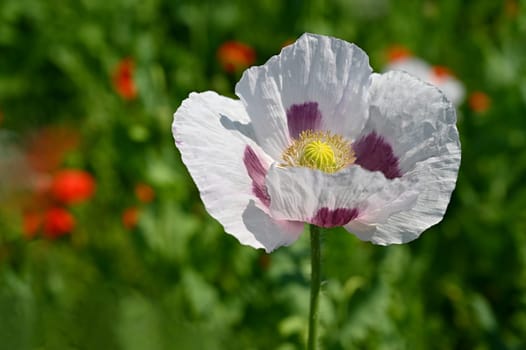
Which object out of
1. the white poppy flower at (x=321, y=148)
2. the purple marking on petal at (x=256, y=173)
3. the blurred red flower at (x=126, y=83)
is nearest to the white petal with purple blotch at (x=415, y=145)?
the white poppy flower at (x=321, y=148)

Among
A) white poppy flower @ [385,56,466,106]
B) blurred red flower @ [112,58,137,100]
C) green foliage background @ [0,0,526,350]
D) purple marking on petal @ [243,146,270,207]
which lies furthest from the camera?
white poppy flower @ [385,56,466,106]

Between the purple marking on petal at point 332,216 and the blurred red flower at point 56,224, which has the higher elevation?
the purple marking on petal at point 332,216

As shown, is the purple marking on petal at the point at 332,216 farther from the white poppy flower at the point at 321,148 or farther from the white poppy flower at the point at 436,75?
the white poppy flower at the point at 436,75

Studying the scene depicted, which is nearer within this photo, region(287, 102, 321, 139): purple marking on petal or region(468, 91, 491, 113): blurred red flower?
region(287, 102, 321, 139): purple marking on petal

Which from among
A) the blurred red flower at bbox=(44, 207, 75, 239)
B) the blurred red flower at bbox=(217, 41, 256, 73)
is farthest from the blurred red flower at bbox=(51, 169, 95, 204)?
the blurred red flower at bbox=(217, 41, 256, 73)

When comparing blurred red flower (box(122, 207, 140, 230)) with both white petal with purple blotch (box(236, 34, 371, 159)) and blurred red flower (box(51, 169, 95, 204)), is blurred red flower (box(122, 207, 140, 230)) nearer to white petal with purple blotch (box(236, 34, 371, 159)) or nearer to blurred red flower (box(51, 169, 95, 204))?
blurred red flower (box(51, 169, 95, 204))

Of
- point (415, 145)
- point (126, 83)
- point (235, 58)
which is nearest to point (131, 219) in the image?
point (126, 83)

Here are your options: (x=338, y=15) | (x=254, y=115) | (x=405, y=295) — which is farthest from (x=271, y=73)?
(x=338, y=15)
